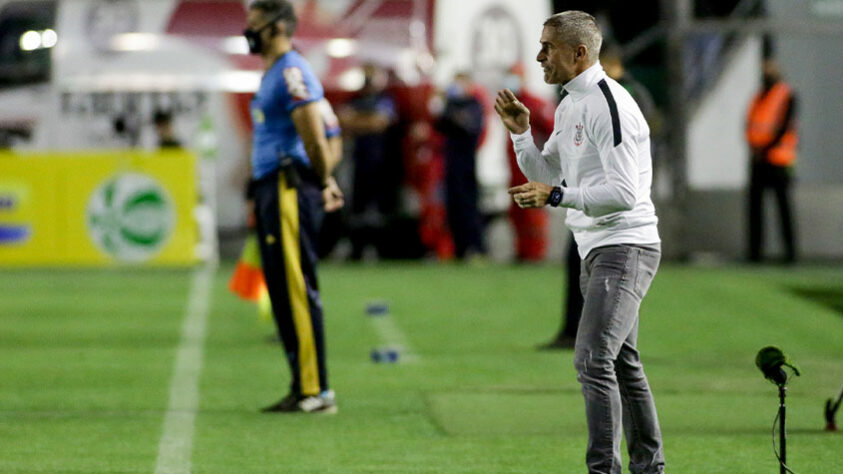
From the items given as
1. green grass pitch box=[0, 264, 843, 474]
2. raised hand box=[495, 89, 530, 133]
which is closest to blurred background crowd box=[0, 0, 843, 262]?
green grass pitch box=[0, 264, 843, 474]

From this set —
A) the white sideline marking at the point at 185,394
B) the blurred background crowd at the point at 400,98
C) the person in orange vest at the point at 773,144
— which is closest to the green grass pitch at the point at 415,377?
the white sideline marking at the point at 185,394

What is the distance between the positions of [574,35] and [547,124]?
12603mm

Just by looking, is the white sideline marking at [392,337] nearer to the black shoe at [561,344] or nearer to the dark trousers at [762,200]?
the black shoe at [561,344]

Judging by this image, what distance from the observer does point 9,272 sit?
19.1 m

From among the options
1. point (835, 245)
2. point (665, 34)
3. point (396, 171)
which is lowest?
point (835, 245)

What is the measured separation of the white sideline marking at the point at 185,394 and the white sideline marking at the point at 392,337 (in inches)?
56.7

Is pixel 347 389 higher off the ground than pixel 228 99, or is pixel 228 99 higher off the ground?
pixel 228 99

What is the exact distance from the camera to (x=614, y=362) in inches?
254

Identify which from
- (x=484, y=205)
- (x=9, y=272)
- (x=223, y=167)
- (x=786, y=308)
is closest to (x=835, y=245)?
(x=484, y=205)

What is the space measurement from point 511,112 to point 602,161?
55 centimetres

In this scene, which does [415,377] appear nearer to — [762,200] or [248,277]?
[248,277]

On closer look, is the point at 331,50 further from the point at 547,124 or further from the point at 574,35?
the point at 574,35

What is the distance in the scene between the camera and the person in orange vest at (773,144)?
63.8 ft

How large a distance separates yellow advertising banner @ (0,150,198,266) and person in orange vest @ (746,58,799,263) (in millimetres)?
6868
